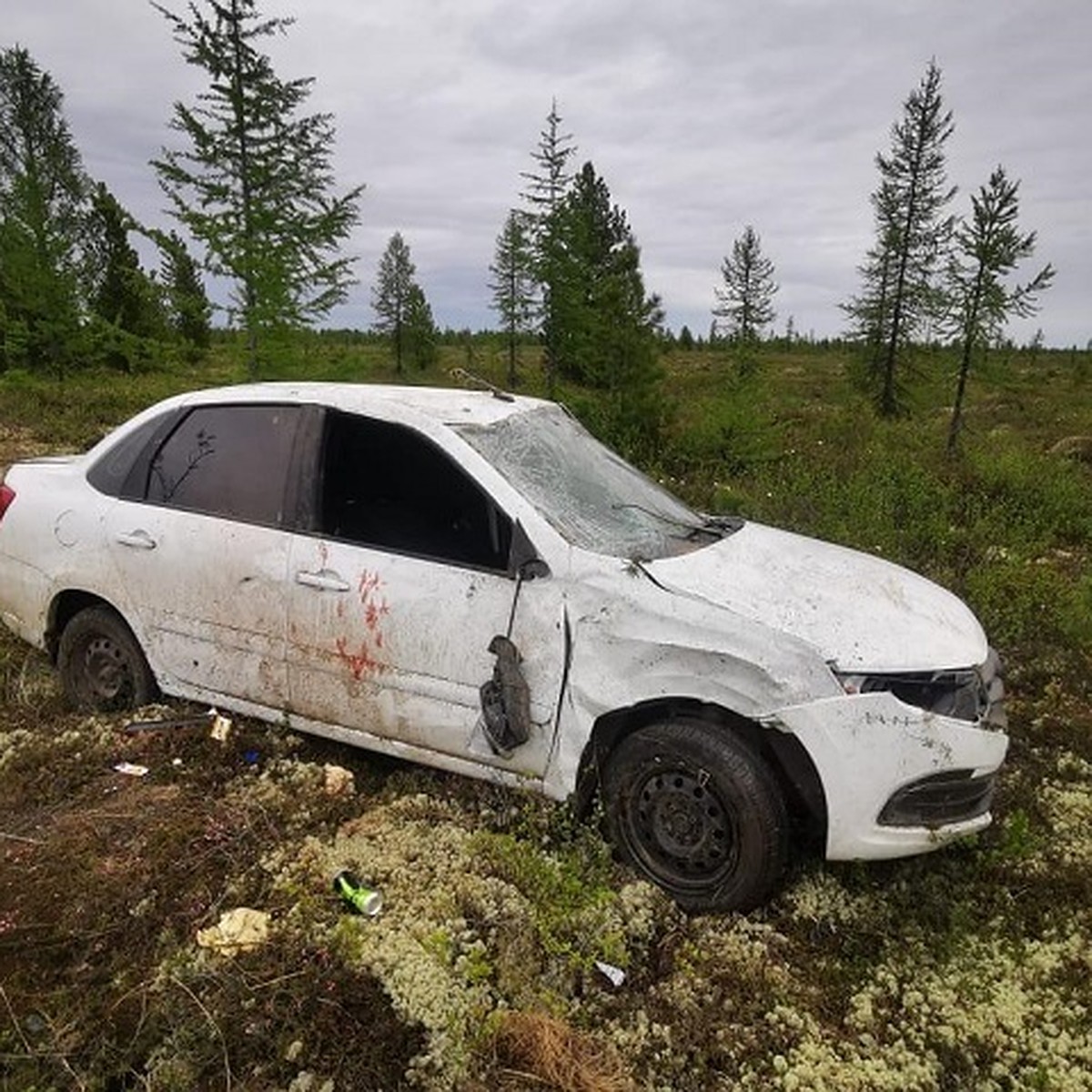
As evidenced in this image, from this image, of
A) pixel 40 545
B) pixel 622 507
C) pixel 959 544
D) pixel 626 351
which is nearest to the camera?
pixel 622 507

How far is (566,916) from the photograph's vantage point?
2.90 meters

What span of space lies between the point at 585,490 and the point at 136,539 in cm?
217

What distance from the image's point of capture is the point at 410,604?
334cm

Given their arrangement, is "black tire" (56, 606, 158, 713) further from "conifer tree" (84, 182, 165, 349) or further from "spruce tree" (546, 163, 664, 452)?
"conifer tree" (84, 182, 165, 349)

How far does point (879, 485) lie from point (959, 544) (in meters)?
1.99

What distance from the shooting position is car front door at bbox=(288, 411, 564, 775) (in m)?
3.20

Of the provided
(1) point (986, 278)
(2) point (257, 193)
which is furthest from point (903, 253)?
(2) point (257, 193)

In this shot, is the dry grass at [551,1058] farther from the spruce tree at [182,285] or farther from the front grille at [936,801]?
the spruce tree at [182,285]

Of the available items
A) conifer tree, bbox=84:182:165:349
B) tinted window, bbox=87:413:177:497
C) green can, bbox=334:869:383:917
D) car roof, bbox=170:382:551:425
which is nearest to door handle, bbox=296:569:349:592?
car roof, bbox=170:382:551:425

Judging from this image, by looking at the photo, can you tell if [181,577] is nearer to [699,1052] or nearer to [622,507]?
[622,507]

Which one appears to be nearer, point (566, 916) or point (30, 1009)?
point (30, 1009)

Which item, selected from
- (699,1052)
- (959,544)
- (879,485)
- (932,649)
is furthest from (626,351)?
(699,1052)

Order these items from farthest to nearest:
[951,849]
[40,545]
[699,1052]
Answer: [40,545] < [951,849] < [699,1052]

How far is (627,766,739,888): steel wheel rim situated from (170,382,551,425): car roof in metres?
1.71
